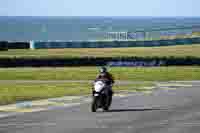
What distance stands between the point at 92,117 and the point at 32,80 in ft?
79.4

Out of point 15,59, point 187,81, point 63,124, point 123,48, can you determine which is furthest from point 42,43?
point 63,124

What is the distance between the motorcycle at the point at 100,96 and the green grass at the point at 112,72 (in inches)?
910

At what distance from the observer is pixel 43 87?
39.8 metres

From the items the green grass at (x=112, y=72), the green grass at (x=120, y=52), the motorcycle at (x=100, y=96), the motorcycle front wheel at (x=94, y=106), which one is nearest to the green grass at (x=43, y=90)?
the motorcycle front wheel at (x=94, y=106)

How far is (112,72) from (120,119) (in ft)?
96.5

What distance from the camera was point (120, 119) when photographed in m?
22.8

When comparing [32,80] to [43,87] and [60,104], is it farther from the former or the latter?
[60,104]

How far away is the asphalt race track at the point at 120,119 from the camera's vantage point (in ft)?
65.0

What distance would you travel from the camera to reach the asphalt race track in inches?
780

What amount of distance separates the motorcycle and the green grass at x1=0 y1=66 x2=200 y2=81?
75.8 feet

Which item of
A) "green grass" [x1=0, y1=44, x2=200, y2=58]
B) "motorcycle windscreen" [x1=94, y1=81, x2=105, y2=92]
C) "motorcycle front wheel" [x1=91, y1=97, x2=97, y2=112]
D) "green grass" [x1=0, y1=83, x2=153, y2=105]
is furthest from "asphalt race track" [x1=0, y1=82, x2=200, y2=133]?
"green grass" [x1=0, y1=44, x2=200, y2=58]

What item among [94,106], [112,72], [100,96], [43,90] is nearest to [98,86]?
[100,96]

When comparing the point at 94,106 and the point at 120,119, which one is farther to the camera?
the point at 94,106

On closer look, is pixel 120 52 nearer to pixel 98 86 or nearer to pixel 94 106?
pixel 94 106
